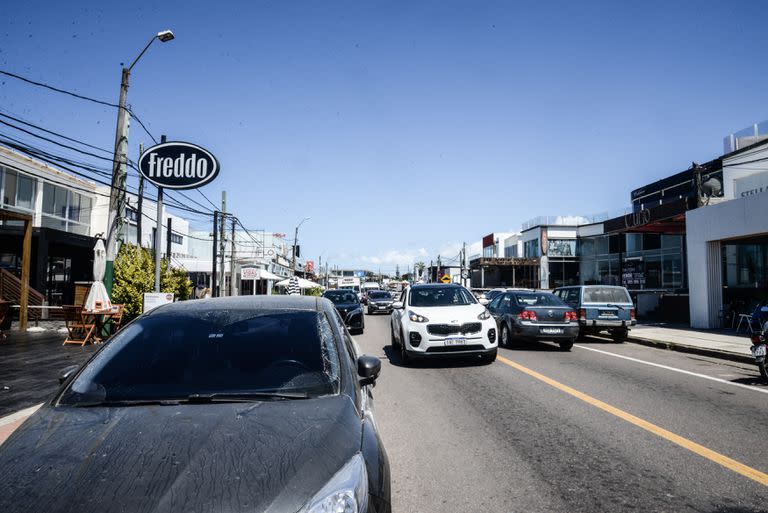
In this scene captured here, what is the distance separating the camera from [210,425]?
2.22m

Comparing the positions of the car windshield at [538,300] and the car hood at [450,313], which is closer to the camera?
the car hood at [450,313]

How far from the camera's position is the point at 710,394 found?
23.5 feet

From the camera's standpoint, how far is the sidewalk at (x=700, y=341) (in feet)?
38.1

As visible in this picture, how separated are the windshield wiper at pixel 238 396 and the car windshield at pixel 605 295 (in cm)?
1414

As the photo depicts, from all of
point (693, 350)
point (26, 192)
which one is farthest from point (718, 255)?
point (26, 192)

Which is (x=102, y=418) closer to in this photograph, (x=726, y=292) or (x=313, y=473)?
(x=313, y=473)

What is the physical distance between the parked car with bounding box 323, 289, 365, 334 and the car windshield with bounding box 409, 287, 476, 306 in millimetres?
4902

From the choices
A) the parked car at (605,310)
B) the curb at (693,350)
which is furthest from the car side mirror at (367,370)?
the parked car at (605,310)

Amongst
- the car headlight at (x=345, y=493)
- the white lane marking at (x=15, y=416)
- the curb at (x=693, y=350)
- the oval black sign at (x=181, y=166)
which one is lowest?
the curb at (x=693, y=350)

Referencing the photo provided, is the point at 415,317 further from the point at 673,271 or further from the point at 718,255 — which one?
the point at 673,271

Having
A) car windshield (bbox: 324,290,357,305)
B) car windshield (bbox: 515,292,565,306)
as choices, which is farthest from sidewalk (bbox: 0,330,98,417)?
car windshield (bbox: 515,292,565,306)

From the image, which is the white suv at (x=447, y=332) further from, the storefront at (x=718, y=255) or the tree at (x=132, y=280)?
the storefront at (x=718, y=255)

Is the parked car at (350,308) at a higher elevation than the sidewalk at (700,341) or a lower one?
higher

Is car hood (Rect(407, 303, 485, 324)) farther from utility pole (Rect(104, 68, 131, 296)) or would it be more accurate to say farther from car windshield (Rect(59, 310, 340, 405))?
utility pole (Rect(104, 68, 131, 296))
